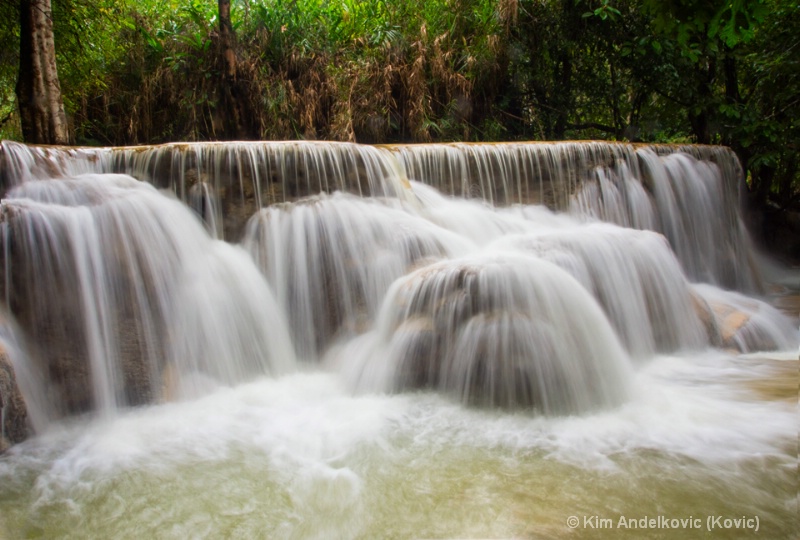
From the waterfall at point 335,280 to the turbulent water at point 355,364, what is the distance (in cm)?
2

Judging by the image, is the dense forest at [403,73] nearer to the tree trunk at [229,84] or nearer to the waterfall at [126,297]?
the tree trunk at [229,84]

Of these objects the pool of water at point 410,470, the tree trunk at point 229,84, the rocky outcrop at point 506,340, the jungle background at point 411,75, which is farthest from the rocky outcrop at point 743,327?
the tree trunk at point 229,84

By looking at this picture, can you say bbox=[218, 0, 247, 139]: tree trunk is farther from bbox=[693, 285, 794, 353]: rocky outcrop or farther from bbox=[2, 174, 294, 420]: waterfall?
bbox=[693, 285, 794, 353]: rocky outcrop

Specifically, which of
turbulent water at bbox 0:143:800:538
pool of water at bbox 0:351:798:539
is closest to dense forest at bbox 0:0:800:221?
turbulent water at bbox 0:143:800:538

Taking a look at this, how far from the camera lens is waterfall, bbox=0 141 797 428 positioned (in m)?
3.76

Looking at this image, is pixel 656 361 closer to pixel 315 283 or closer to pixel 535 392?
pixel 535 392

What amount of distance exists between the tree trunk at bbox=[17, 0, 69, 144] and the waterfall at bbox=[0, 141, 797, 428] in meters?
1.87

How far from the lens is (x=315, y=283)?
5.11 meters

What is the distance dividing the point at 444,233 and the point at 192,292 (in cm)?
253

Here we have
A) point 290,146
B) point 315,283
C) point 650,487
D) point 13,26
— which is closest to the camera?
point 650,487

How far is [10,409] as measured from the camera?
10.6 ft

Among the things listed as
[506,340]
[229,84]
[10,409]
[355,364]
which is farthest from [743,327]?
[229,84]

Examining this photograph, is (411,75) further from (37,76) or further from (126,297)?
(126,297)

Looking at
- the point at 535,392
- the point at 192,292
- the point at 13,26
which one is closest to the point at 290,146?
the point at 192,292
